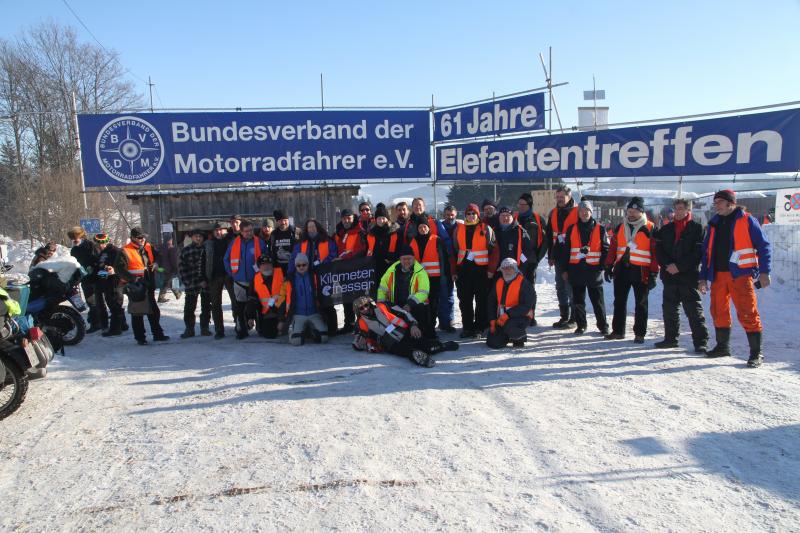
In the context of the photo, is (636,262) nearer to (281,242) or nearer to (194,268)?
(281,242)

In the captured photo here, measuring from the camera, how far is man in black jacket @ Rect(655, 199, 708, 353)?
5836mm

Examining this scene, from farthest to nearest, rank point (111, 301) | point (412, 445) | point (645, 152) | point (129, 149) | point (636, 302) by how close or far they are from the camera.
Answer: point (129, 149) < point (645, 152) < point (111, 301) < point (636, 302) < point (412, 445)

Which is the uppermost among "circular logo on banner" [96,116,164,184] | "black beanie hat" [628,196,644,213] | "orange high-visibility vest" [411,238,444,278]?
"circular logo on banner" [96,116,164,184]

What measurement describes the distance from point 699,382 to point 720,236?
1.73m

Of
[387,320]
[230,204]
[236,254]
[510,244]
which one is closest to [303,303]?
[236,254]

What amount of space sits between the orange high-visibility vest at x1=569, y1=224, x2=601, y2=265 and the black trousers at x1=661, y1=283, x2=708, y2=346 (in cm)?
93

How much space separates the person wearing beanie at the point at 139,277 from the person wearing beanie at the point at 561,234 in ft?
18.8

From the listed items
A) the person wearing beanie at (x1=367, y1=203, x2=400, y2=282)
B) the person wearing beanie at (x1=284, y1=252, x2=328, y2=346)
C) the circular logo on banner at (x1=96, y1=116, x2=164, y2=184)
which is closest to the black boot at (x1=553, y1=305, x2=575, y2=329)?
the person wearing beanie at (x1=367, y1=203, x2=400, y2=282)

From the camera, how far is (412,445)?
143 inches

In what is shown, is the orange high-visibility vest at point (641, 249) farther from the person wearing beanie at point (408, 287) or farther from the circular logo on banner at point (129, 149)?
the circular logo on banner at point (129, 149)

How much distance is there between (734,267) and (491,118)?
6110mm

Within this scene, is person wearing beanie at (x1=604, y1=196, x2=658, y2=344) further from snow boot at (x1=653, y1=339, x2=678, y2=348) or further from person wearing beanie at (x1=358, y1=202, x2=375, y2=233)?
person wearing beanie at (x1=358, y1=202, x2=375, y2=233)

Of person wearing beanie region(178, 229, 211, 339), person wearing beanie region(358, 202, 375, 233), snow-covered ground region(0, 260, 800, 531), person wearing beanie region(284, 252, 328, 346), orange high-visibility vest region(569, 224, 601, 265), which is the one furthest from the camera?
person wearing beanie region(358, 202, 375, 233)

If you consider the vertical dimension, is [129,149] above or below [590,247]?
above
